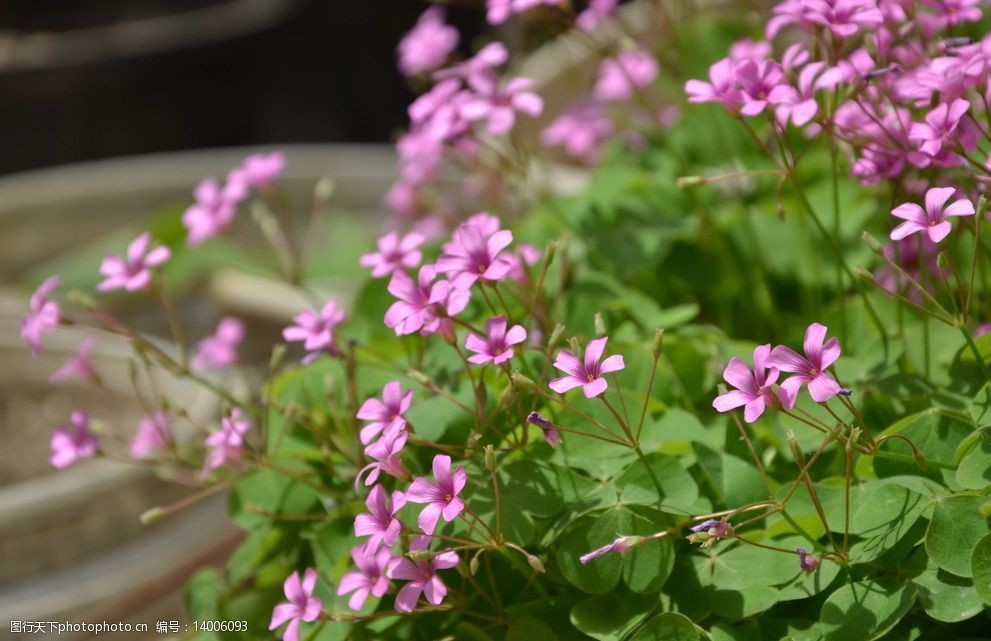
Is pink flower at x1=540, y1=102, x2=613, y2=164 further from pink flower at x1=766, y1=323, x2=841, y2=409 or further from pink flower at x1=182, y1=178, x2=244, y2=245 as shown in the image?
pink flower at x1=766, y1=323, x2=841, y2=409

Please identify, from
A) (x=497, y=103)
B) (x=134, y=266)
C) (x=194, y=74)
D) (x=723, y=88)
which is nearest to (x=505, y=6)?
(x=497, y=103)

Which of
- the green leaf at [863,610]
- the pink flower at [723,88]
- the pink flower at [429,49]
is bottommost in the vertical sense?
the green leaf at [863,610]

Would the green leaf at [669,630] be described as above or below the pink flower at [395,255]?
below

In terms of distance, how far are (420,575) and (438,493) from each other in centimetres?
5

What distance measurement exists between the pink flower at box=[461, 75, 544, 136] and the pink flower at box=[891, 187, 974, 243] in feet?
0.85

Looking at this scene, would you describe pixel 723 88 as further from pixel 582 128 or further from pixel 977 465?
pixel 582 128

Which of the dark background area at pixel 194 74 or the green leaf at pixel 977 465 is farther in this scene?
the dark background area at pixel 194 74

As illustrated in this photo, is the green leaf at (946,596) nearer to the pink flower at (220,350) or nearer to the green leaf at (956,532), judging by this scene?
the green leaf at (956,532)

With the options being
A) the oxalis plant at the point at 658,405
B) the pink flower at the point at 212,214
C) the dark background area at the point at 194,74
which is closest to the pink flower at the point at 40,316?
the oxalis plant at the point at 658,405

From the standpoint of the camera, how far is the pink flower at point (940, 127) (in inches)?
23.1

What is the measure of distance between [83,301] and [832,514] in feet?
1.56

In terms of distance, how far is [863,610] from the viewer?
1.79 feet

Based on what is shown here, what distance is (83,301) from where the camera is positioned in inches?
28.8

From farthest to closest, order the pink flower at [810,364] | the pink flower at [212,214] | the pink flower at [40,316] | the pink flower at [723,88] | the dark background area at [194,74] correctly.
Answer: the dark background area at [194,74] < the pink flower at [212,214] < the pink flower at [40,316] < the pink flower at [723,88] < the pink flower at [810,364]
